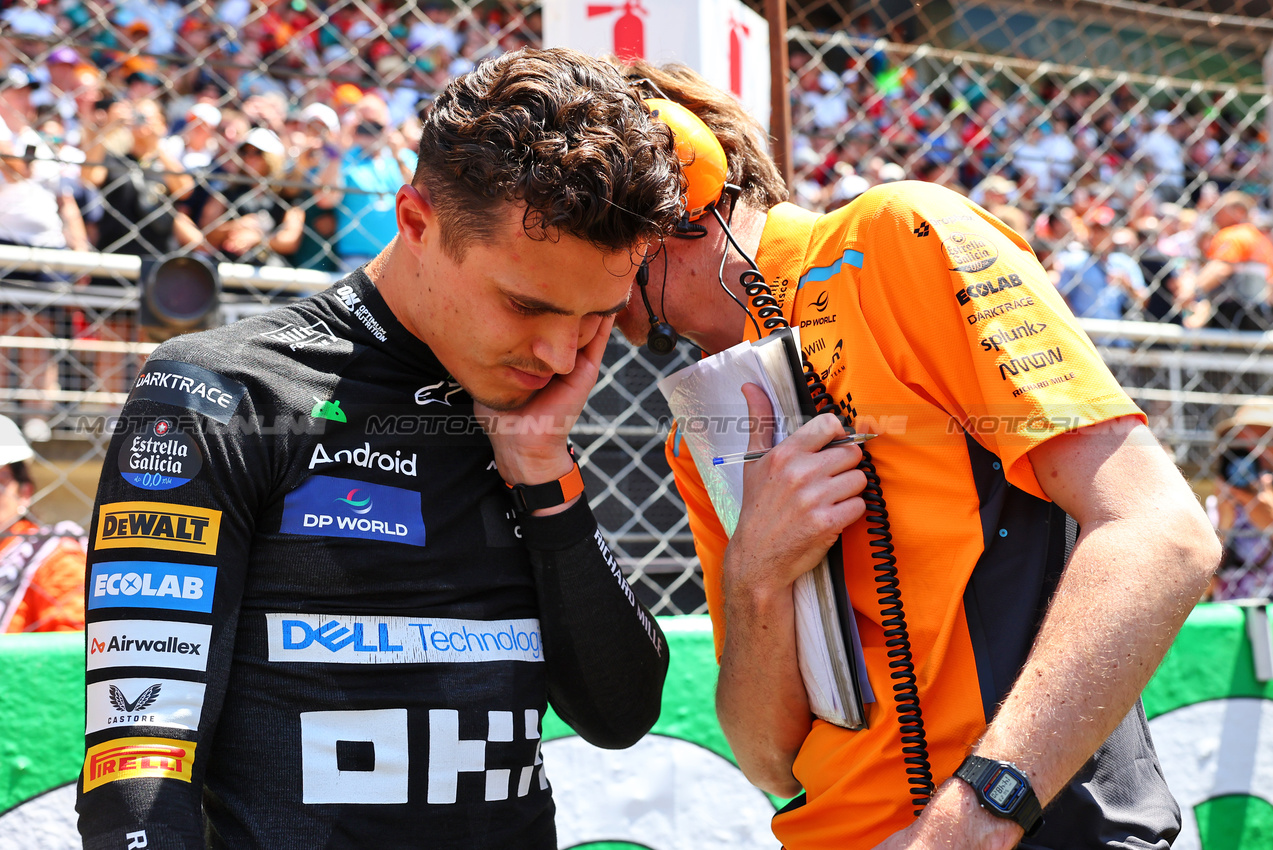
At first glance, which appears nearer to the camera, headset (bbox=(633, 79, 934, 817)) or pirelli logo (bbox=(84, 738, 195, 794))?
pirelli logo (bbox=(84, 738, 195, 794))

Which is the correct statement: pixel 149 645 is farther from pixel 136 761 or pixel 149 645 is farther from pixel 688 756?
pixel 688 756

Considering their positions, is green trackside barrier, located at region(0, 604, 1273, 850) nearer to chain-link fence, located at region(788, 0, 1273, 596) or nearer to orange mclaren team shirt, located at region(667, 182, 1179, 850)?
orange mclaren team shirt, located at region(667, 182, 1179, 850)

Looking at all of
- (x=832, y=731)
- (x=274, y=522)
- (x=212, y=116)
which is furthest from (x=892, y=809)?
(x=212, y=116)

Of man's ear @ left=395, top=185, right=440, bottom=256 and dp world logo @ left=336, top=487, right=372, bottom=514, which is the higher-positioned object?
man's ear @ left=395, top=185, right=440, bottom=256

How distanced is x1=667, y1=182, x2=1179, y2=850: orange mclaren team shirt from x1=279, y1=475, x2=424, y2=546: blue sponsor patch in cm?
64

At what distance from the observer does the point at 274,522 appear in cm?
141

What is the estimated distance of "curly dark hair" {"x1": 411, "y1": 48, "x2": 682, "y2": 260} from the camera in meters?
1.39

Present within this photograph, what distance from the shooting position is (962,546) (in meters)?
1.46

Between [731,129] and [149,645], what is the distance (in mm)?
1279

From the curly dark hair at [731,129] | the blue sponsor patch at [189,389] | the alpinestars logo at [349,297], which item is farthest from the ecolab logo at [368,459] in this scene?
the curly dark hair at [731,129]

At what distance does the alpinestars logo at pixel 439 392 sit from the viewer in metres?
1.57

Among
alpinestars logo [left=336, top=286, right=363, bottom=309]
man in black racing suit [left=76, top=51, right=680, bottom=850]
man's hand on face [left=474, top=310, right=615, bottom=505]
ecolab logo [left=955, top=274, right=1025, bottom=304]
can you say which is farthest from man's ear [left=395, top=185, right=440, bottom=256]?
ecolab logo [left=955, top=274, right=1025, bottom=304]

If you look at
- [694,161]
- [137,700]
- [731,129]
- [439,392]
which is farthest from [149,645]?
[731,129]

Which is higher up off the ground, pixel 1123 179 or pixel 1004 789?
pixel 1123 179
